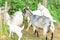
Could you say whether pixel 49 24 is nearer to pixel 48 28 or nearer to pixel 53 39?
pixel 48 28

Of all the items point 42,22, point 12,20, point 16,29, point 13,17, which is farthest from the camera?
point 13,17

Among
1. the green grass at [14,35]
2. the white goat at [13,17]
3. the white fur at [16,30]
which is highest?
the white goat at [13,17]

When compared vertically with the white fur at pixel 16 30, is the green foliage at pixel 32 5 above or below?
above

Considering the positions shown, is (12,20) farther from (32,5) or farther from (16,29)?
(32,5)

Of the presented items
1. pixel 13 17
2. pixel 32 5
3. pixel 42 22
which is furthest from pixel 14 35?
pixel 32 5

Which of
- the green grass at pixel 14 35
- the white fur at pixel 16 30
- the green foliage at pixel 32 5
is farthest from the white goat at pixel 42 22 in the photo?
the green foliage at pixel 32 5

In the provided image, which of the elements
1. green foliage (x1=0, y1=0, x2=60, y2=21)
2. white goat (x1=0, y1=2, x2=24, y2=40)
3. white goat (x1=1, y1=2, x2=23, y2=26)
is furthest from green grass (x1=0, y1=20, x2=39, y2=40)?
green foliage (x1=0, y1=0, x2=60, y2=21)

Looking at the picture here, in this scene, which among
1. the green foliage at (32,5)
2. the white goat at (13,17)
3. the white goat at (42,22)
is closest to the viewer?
the white goat at (42,22)

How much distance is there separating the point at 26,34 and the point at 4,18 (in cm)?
115

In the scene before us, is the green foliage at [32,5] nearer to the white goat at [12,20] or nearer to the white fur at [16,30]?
the white goat at [12,20]

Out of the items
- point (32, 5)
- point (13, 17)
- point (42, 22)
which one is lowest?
point (42, 22)

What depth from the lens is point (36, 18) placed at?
33.1ft

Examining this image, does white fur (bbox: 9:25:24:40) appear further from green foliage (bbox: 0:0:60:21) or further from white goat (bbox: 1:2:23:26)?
green foliage (bbox: 0:0:60:21)

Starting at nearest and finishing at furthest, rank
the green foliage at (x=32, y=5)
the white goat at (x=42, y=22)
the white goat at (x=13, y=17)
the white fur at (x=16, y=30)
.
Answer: the white fur at (x=16, y=30), the white goat at (x=42, y=22), the white goat at (x=13, y=17), the green foliage at (x=32, y=5)
